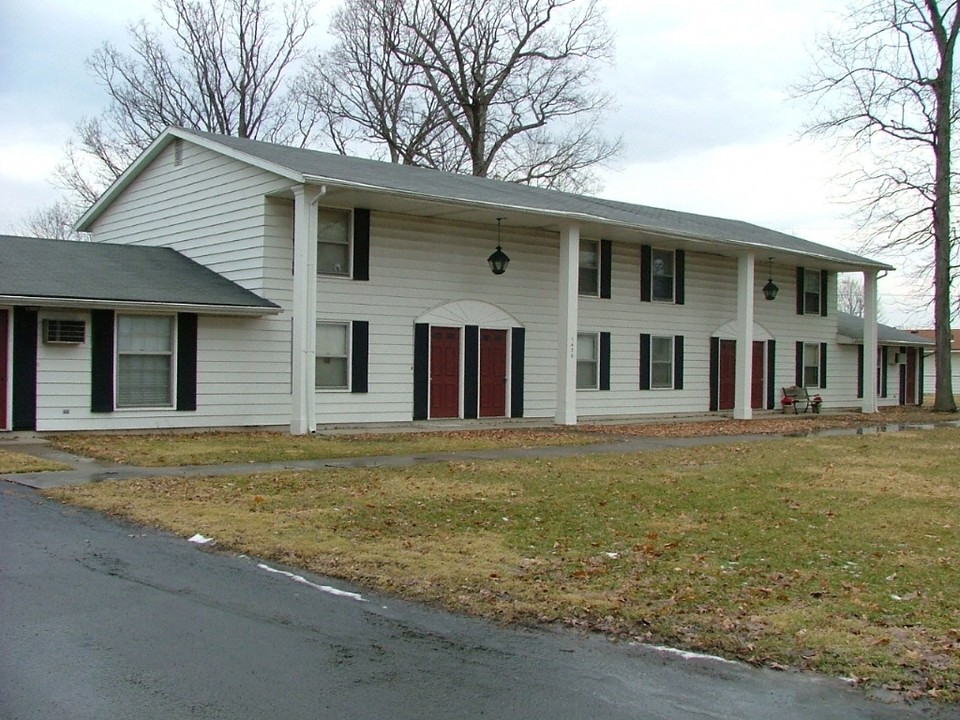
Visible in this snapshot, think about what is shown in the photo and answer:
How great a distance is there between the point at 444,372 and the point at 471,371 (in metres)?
0.75

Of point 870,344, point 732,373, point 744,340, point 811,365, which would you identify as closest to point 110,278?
point 744,340

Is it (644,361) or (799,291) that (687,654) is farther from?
(799,291)

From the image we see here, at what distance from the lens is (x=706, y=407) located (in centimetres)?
2742

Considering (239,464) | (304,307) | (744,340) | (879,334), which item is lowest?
(239,464)

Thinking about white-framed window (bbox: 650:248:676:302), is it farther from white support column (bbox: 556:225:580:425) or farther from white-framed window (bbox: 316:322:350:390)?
white-framed window (bbox: 316:322:350:390)

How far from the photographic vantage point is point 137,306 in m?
17.3

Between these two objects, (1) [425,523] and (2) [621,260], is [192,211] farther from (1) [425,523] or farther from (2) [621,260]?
(1) [425,523]

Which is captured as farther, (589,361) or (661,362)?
(661,362)

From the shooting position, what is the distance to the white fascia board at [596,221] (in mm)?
17941

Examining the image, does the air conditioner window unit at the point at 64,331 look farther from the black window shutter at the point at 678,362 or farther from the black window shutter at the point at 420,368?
the black window shutter at the point at 678,362

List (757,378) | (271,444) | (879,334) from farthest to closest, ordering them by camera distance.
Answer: (879,334) → (757,378) → (271,444)

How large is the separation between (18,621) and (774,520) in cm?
675

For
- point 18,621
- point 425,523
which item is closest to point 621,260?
point 425,523

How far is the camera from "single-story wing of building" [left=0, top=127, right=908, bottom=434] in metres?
17.5
